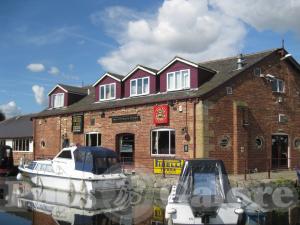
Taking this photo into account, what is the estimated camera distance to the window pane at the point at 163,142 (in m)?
25.6

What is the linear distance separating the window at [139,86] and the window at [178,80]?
1904 mm

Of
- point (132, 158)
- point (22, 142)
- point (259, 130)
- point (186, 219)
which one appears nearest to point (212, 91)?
point (259, 130)

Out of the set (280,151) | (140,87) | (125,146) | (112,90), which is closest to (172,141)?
(125,146)

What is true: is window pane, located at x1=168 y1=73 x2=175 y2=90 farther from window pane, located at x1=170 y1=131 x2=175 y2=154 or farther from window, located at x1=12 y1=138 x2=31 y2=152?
window, located at x1=12 y1=138 x2=31 y2=152

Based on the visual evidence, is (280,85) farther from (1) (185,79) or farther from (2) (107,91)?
(2) (107,91)

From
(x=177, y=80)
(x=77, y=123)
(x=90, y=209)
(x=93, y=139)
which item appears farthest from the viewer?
(x=77, y=123)

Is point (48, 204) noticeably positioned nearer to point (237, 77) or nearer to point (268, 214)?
point (268, 214)

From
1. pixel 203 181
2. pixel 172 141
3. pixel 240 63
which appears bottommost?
pixel 203 181

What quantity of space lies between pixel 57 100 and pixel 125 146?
32.7 ft

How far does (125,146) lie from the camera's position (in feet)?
93.8

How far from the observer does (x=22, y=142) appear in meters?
41.2

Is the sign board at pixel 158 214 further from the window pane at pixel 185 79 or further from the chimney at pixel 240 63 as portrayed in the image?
the chimney at pixel 240 63

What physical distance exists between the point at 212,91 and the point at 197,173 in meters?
10.9

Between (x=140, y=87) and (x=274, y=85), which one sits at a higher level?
(x=274, y=85)
